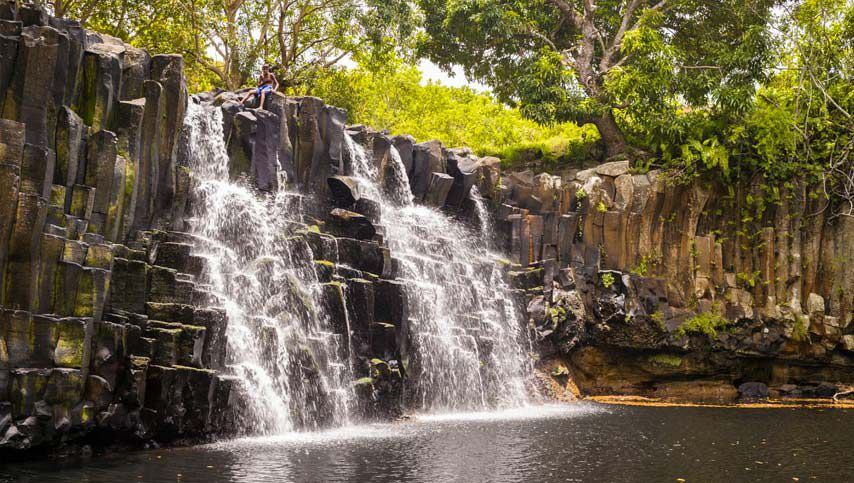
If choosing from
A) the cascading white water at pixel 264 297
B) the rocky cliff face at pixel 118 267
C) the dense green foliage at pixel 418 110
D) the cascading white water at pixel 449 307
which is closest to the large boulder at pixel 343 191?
the cascading white water at pixel 449 307

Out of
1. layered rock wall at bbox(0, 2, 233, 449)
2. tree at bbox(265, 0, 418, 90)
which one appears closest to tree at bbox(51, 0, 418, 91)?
tree at bbox(265, 0, 418, 90)

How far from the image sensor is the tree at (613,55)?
33500 millimetres

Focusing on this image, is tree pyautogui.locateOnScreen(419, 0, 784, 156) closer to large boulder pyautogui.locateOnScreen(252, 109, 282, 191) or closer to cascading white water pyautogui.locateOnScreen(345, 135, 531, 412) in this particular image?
cascading white water pyautogui.locateOnScreen(345, 135, 531, 412)

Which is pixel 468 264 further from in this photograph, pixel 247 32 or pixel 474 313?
pixel 247 32

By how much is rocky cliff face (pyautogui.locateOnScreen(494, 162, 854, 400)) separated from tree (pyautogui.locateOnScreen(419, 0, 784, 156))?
361 cm

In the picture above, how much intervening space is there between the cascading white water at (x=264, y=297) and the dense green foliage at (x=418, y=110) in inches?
746

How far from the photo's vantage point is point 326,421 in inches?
778

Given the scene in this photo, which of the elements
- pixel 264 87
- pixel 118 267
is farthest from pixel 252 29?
pixel 118 267

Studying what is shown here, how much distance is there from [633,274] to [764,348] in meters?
5.53

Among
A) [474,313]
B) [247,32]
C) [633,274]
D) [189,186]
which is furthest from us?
[247,32]

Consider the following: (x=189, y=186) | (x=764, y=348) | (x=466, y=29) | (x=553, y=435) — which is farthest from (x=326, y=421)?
(x=466, y=29)

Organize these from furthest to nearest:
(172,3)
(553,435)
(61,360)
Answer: (172,3) < (553,435) < (61,360)

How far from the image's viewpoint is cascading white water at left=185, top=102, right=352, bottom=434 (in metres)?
18.9

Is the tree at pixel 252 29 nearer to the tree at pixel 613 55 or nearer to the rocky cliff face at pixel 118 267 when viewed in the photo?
the tree at pixel 613 55
